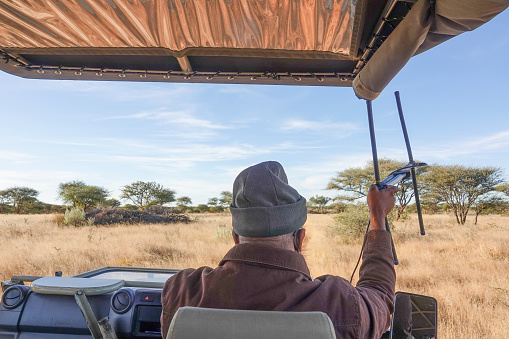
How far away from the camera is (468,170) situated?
47.3ft

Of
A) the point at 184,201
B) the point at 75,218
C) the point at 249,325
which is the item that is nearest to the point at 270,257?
the point at 249,325

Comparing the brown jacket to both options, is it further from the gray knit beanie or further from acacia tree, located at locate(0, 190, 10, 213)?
acacia tree, located at locate(0, 190, 10, 213)

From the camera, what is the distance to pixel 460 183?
13727 millimetres

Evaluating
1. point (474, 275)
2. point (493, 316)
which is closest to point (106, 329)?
point (493, 316)

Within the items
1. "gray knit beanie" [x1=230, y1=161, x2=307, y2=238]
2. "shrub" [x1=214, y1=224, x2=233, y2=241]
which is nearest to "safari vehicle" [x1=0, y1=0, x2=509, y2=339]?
"gray knit beanie" [x1=230, y1=161, x2=307, y2=238]

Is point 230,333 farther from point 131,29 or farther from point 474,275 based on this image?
point 474,275

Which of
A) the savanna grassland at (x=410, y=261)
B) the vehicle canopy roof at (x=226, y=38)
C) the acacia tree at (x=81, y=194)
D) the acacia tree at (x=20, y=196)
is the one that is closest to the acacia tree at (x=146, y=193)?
the acacia tree at (x=81, y=194)

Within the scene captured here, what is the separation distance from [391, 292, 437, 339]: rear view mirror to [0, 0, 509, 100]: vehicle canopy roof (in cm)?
88

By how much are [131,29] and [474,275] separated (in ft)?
16.9

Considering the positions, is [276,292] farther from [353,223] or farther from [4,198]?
[4,198]

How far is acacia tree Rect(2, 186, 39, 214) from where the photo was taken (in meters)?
22.8

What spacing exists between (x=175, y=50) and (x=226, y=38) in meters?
0.28

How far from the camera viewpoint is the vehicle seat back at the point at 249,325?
0.64 m

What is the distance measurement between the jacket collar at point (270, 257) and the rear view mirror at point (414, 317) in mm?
474
